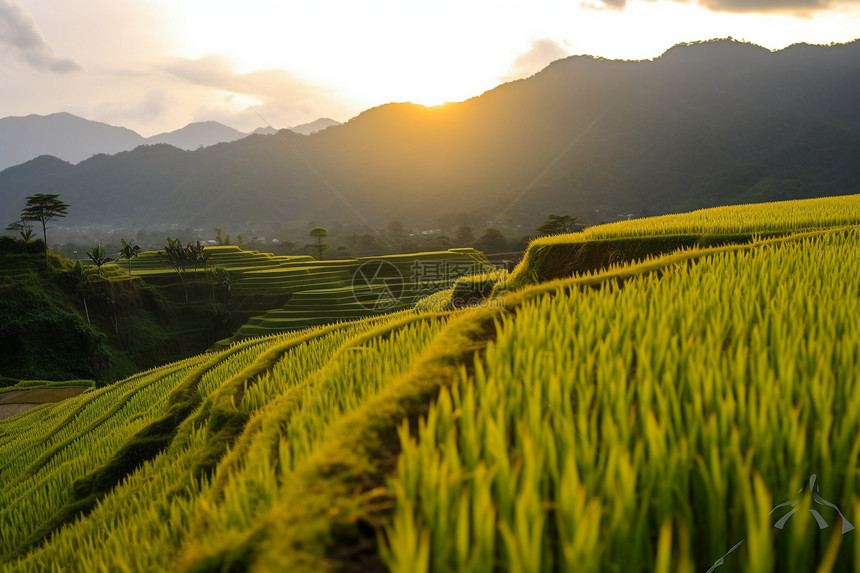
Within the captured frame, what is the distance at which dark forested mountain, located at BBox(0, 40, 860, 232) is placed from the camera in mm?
103688

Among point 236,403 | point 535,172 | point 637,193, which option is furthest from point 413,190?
point 236,403

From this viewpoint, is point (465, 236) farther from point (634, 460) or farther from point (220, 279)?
point (634, 460)

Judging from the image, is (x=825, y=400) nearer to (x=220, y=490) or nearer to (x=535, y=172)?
(x=220, y=490)

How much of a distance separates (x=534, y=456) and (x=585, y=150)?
474ft

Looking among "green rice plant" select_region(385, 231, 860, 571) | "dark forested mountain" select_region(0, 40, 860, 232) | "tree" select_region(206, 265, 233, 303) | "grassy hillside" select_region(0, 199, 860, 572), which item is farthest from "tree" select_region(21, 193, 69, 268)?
"dark forested mountain" select_region(0, 40, 860, 232)

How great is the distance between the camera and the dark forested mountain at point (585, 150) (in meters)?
104

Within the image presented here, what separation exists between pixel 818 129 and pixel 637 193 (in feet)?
176

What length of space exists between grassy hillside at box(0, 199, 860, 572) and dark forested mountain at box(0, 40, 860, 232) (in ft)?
325

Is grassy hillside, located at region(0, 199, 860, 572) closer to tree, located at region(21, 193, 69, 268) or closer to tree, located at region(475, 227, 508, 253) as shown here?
tree, located at region(21, 193, 69, 268)

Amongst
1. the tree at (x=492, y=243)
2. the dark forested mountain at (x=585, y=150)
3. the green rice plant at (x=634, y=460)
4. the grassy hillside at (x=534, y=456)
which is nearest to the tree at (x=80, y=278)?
the grassy hillside at (x=534, y=456)

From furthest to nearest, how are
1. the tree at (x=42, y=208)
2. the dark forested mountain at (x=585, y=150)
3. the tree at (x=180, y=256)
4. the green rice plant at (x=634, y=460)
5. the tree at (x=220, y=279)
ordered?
the dark forested mountain at (x=585, y=150) < the tree at (x=180, y=256) < the tree at (x=220, y=279) < the tree at (x=42, y=208) < the green rice plant at (x=634, y=460)

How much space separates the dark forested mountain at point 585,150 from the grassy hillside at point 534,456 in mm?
98926

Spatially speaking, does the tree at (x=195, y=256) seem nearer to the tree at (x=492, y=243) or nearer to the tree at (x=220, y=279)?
the tree at (x=220, y=279)

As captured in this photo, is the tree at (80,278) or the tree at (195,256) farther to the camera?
the tree at (195,256)
